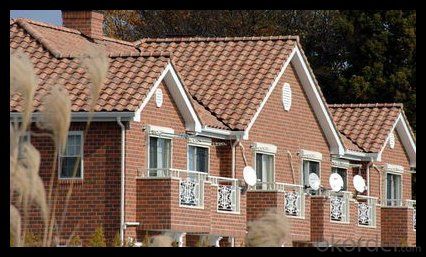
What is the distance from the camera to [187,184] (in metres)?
37.3

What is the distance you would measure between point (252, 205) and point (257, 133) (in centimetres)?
245

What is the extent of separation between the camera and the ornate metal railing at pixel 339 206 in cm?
4572

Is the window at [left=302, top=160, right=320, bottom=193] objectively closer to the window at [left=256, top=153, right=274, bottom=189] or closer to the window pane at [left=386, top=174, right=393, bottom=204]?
the window at [left=256, top=153, right=274, bottom=189]

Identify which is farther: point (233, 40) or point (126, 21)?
point (126, 21)

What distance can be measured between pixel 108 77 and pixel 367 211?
46.3 feet

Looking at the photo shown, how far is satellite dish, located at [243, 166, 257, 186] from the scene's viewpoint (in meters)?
40.9

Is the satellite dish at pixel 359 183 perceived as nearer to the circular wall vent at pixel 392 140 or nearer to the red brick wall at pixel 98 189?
the circular wall vent at pixel 392 140

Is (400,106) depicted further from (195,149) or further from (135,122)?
(135,122)

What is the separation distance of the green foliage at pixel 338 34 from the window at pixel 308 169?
1856 centimetres

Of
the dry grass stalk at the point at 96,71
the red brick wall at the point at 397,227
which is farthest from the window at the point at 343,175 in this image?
the dry grass stalk at the point at 96,71

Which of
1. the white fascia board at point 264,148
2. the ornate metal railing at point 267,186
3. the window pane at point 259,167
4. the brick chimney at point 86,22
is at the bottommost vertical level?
the ornate metal railing at point 267,186

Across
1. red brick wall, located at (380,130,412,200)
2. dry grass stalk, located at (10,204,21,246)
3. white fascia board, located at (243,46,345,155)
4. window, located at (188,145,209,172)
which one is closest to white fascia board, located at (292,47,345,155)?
white fascia board, located at (243,46,345,155)

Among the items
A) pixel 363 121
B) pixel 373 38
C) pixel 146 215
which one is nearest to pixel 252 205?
pixel 146 215

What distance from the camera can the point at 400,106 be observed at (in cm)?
5178
